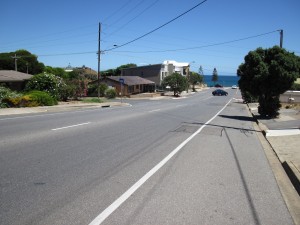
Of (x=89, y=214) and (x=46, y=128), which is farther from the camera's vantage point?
(x=46, y=128)

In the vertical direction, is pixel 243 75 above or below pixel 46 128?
above

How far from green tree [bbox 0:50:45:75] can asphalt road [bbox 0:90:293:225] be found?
221ft

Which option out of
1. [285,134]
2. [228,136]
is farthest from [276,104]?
A: [228,136]

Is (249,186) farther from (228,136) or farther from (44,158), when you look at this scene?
(228,136)

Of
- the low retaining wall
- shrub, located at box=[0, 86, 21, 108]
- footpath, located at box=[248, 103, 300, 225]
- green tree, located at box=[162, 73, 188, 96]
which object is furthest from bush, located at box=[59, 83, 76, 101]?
green tree, located at box=[162, 73, 188, 96]

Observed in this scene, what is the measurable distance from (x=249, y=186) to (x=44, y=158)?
472 centimetres

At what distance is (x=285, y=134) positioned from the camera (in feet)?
52.0

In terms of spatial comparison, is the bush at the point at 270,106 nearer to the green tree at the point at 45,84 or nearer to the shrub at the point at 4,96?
the shrub at the point at 4,96

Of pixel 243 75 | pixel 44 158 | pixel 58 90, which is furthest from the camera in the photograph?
pixel 58 90

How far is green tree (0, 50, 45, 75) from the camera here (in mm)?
74438

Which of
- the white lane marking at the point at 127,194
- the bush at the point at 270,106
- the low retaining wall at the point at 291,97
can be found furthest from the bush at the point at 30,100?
the low retaining wall at the point at 291,97

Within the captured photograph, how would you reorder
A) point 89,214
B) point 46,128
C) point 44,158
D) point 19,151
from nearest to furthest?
point 89,214 < point 44,158 < point 19,151 < point 46,128

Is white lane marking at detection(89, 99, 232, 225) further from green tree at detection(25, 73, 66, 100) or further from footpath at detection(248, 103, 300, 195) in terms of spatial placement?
green tree at detection(25, 73, 66, 100)

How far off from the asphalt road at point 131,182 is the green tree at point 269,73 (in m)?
11.9
